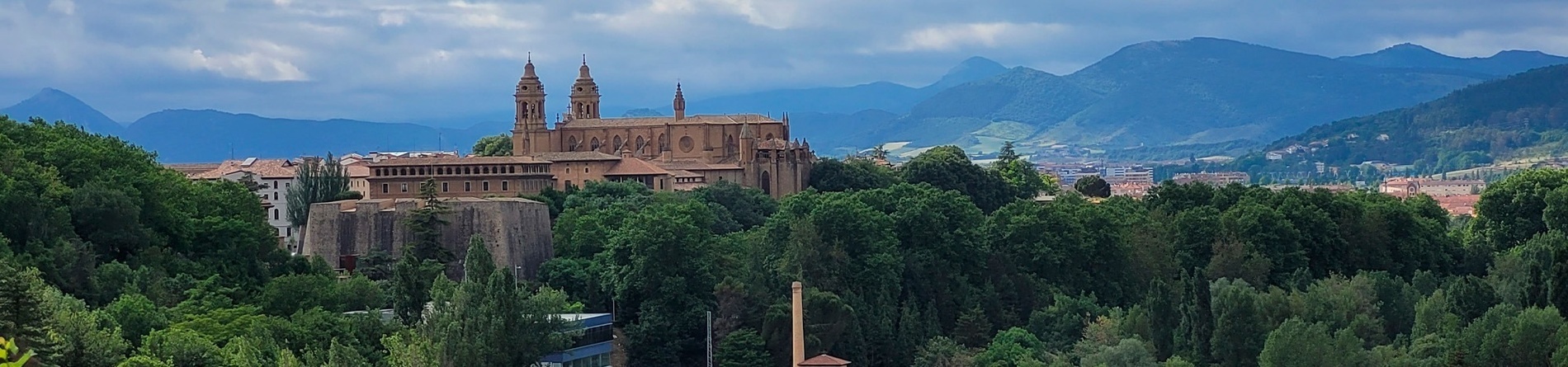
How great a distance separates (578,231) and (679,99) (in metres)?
40.0

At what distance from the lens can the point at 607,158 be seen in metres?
85.7

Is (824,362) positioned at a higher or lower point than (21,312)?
lower

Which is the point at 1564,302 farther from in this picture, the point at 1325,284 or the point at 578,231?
the point at 578,231

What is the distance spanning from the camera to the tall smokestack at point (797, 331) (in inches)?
1977

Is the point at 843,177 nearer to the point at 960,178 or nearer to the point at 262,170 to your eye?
the point at 960,178

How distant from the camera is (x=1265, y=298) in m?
53.6

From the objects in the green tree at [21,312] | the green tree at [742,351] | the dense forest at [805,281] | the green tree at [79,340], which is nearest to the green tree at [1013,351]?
the dense forest at [805,281]

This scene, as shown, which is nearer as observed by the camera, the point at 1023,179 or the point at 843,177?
the point at 843,177

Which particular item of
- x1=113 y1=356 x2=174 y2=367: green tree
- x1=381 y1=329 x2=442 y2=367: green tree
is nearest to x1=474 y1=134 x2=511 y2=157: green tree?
x1=381 y1=329 x2=442 y2=367: green tree

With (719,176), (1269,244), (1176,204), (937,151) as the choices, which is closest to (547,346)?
(1269,244)

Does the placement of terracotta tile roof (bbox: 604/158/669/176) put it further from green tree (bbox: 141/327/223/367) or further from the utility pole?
green tree (bbox: 141/327/223/367)

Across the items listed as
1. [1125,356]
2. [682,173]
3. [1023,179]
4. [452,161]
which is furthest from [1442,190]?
[1125,356]

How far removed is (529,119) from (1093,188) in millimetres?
29654

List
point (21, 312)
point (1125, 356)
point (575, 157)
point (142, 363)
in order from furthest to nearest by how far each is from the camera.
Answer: point (575, 157) → point (1125, 356) → point (142, 363) → point (21, 312)
